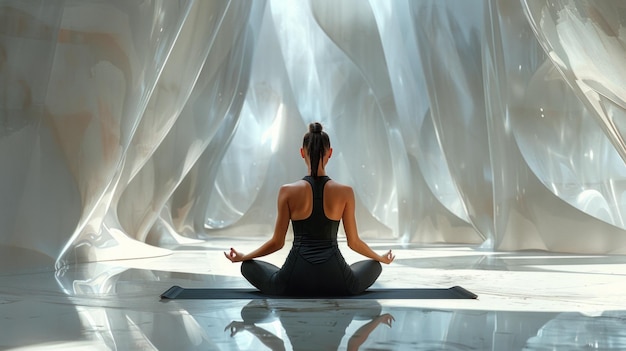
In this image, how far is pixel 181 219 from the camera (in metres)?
24.9

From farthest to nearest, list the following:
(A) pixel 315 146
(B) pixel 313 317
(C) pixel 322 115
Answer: (C) pixel 322 115, (A) pixel 315 146, (B) pixel 313 317

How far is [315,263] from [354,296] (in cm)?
50

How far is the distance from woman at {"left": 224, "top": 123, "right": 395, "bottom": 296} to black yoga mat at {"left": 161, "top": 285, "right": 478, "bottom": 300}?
0.11 metres

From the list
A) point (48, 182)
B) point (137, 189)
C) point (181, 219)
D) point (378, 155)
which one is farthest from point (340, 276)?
point (378, 155)

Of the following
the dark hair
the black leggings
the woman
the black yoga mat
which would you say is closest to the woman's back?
the woman

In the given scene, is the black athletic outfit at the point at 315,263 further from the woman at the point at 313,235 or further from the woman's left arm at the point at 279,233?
the woman's left arm at the point at 279,233

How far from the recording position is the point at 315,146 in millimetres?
6285

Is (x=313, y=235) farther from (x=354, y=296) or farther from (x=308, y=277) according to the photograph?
(x=354, y=296)

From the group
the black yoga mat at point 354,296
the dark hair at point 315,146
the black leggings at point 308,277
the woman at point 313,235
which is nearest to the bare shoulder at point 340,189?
the woman at point 313,235

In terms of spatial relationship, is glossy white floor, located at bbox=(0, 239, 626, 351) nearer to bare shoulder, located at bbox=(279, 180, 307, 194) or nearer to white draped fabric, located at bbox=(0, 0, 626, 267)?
bare shoulder, located at bbox=(279, 180, 307, 194)

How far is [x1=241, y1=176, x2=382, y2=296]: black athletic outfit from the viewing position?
20.1 ft

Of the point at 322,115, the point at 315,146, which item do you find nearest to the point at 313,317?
the point at 315,146

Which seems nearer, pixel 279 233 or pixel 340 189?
pixel 340 189

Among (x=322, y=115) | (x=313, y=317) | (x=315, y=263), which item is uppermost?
(x=322, y=115)
